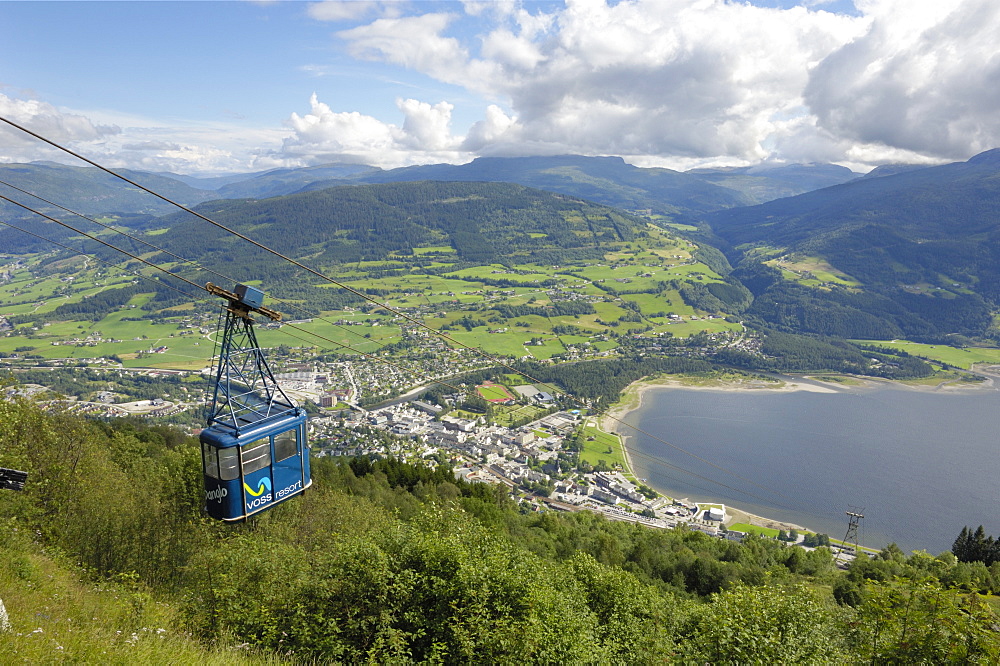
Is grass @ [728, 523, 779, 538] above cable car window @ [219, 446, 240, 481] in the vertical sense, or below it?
below

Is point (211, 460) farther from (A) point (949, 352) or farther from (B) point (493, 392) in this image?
(A) point (949, 352)

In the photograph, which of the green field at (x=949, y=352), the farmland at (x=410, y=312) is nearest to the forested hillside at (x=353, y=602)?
the farmland at (x=410, y=312)

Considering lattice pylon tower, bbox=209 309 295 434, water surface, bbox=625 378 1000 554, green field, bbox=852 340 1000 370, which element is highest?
lattice pylon tower, bbox=209 309 295 434

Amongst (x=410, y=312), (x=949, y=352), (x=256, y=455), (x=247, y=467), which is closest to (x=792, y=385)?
(x=949, y=352)

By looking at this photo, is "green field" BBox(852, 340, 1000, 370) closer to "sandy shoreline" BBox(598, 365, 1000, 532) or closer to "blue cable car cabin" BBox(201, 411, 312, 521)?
"sandy shoreline" BBox(598, 365, 1000, 532)

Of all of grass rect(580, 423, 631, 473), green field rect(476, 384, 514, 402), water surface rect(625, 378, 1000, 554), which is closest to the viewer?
water surface rect(625, 378, 1000, 554)

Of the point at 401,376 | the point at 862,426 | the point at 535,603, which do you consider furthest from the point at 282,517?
the point at 862,426

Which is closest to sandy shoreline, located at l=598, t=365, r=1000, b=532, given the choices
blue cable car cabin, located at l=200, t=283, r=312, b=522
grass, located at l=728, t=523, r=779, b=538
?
grass, located at l=728, t=523, r=779, b=538
